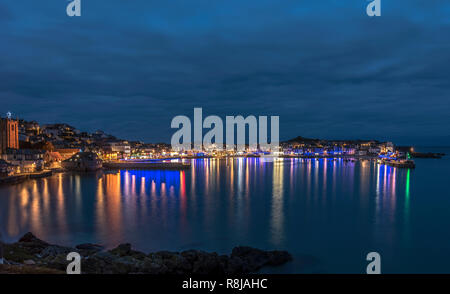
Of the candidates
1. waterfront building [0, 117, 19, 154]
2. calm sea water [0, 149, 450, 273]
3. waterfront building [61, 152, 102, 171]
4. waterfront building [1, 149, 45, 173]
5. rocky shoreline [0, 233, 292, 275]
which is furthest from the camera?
waterfront building [61, 152, 102, 171]

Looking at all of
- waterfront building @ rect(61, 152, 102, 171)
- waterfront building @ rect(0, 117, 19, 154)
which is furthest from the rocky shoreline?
waterfront building @ rect(0, 117, 19, 154)

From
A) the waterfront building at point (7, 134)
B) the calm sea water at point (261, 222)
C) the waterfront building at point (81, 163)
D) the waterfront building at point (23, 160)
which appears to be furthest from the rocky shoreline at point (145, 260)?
the waterfront building at point (7, 134)

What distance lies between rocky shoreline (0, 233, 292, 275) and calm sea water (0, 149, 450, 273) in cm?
91

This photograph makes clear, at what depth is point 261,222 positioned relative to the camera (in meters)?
15.1

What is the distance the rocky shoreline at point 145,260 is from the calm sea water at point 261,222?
0.91 metres

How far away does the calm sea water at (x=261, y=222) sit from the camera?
10.9 meters

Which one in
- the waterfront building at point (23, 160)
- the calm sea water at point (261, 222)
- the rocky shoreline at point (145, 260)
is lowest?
the calm sea water at point (261, 222)

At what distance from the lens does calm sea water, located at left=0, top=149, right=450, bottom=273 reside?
10.9 metres

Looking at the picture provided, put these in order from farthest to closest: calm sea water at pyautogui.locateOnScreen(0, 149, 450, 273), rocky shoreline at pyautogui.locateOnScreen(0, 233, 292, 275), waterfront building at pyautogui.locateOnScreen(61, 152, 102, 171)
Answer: waterfront building at pyautogui.locateOnScreen(61, 152, 102, 171) < calm sea water at pyautogui.locateOnScreen(0, 149, 450, 273) < rocky shoreline at pyautogui.locateOnScreen(0, 233, 292, 275)

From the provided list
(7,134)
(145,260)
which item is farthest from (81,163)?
(145,260)

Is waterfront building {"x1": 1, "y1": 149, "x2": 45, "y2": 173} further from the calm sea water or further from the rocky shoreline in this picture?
the rocky shoreline

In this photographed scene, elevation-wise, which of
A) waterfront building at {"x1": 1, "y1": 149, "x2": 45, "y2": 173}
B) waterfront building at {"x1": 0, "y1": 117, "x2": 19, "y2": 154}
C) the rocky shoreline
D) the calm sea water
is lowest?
the calm sea water

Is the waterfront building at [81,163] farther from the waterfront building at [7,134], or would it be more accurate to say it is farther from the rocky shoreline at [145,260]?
the rocky shoreline at [145,260]

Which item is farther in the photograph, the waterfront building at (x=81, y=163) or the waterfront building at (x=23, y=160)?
the waterfront building at (x=81, y=163)
